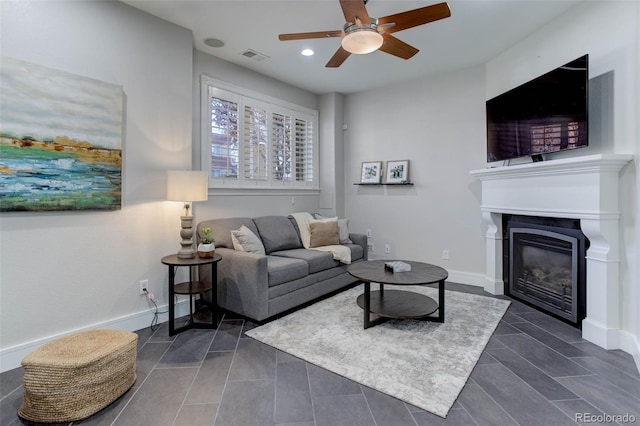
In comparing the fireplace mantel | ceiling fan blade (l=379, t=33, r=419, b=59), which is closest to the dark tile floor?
the fireplace mantel

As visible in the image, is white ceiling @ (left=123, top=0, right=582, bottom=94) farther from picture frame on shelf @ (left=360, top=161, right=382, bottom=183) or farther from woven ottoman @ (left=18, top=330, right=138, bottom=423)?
woven ottoman @ (left=18, top=330, right=138, bottom=423)

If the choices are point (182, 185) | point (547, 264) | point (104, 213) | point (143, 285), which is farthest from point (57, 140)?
point (547, 264)

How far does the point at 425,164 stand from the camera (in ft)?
15.0

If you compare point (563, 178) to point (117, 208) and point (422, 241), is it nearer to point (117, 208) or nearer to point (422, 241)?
point (422, 241)

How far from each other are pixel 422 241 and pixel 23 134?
4459 millimetres

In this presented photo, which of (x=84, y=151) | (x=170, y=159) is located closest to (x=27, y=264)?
(x=84, y=151)

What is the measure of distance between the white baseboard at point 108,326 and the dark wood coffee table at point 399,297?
1.86 metres

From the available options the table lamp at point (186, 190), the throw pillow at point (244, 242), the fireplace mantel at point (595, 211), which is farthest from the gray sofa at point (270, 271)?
the fireplace mantel at point (595, 211)

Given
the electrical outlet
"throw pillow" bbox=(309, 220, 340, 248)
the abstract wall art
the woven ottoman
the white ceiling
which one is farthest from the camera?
"throw pillow" bbox=(309, 220, 340, 248)

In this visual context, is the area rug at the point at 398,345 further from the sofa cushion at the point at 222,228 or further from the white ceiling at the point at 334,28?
the white ceiling at the point at 334,28

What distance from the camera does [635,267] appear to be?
2.36 metres

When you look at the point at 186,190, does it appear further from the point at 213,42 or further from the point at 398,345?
the point at 398,345

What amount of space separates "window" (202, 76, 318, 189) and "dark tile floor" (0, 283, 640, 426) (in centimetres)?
215

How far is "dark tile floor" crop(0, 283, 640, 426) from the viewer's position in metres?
1.70
